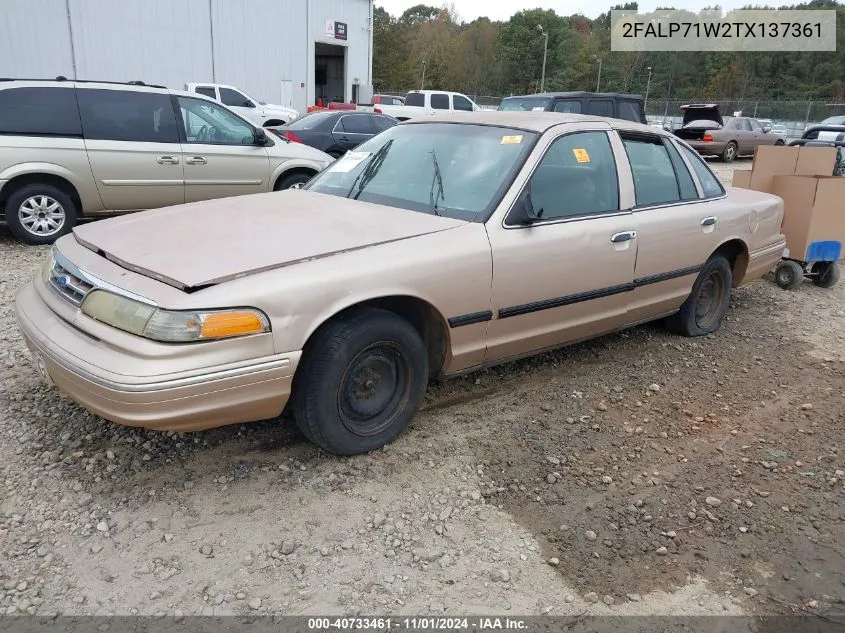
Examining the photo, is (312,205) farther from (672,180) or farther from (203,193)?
(203,193)

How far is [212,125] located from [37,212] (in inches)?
83.0

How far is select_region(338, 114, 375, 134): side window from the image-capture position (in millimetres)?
12953

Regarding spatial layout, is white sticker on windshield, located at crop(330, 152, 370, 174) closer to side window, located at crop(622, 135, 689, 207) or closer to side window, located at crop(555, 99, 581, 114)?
side window, located at crop(622, 135, 689, 207)

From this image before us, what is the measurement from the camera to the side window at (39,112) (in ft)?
22.2

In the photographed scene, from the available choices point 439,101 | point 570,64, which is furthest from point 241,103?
point 570,64

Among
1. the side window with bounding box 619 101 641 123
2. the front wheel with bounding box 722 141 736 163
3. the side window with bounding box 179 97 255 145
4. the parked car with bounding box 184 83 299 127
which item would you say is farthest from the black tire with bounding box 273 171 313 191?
the front wheel with bounding box 722 141 736 163

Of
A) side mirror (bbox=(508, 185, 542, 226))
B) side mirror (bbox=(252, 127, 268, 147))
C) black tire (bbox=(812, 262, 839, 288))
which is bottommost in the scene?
black tire (bbox=(812, 262, 839, 288))

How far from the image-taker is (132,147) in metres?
7.23

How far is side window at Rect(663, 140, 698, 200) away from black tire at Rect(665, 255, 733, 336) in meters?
0.55

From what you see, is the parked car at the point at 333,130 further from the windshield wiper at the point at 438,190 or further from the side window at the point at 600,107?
the windshield wiper at the point at 438,190

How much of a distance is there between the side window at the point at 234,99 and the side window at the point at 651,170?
709 inches

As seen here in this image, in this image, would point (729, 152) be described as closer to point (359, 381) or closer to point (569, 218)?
point (569, 218)

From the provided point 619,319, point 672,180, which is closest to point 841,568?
point 619,319

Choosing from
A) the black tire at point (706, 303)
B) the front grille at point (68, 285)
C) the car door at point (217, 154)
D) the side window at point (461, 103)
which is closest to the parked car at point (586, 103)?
the car door at point (217, 154)
